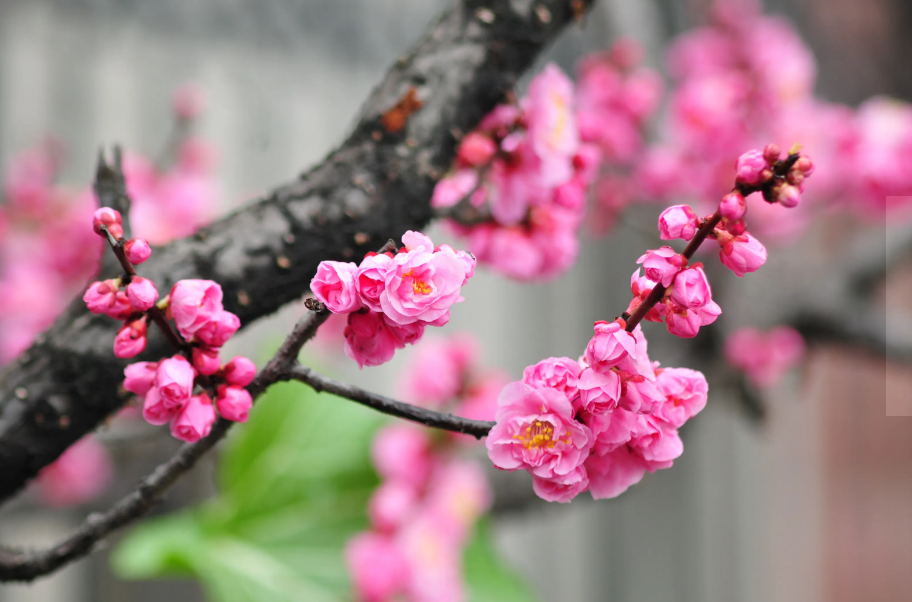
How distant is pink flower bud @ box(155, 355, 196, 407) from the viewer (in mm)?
212

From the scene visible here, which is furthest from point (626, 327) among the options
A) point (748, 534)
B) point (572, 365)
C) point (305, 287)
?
point (748, 534)

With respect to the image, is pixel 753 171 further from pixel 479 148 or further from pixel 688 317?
pixel 479 148

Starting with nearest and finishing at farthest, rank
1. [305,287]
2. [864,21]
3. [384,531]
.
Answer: [305,287], [384,531], [864,21]

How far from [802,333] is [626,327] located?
2.76ft

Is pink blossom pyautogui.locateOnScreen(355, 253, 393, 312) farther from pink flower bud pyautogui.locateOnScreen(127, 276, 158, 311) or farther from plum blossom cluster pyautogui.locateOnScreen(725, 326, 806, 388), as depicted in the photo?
plum blossom cluster pyautogui.locateOnScreen(725, 326, 806, 388)

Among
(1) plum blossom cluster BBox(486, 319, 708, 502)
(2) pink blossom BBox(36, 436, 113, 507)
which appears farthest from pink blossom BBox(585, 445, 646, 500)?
(2) pink blossom BBox(36, 436, 113, 507)

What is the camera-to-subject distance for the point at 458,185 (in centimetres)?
41

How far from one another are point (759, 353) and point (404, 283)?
2.23ft

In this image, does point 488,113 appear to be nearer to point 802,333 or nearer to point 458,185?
point 458,185

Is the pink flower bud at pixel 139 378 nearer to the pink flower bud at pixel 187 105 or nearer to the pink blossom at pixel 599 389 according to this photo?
the pink blossom at pixel 599 389

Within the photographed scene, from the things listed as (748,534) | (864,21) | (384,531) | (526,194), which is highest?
(864,21)

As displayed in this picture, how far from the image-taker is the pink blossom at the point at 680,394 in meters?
0.22

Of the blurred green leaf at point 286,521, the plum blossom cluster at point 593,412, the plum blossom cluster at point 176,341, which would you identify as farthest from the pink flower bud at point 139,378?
the blurred green leaf at point 286,521

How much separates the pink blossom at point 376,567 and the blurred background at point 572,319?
16 cm
